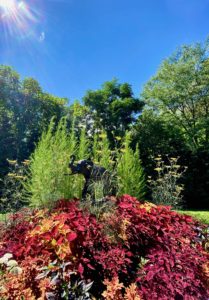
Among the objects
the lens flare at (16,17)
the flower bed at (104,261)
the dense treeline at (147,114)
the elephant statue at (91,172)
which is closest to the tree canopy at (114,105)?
the dense treeline at (147,114)

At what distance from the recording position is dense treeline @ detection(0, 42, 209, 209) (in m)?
9.38

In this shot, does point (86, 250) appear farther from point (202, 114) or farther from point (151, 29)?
point (202, 114)

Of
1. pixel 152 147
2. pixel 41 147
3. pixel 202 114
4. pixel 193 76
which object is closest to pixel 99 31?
pixel 41 147

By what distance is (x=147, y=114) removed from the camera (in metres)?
12.2

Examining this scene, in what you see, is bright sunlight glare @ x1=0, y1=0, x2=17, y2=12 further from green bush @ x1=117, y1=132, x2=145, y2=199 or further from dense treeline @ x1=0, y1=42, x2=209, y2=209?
green bush @ x1=117, y1=132, x2=145, y2=199

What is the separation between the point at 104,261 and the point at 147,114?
35.5ft

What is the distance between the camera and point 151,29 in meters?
5.78

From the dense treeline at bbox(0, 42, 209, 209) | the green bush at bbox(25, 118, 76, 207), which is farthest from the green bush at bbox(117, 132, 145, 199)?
the dense treeline at bbox(0, 42, 209, 209)

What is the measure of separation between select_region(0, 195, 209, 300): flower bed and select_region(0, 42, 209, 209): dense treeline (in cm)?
527

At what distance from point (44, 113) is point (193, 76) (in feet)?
22.8

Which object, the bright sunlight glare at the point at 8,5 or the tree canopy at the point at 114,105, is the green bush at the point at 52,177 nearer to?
the bright sunlight glare at the point at 8,5

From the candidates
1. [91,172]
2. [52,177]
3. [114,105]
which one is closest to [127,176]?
[52,177]

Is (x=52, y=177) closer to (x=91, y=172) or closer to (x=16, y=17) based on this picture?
(x=91, y=172)

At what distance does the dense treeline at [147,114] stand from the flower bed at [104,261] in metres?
5.27
